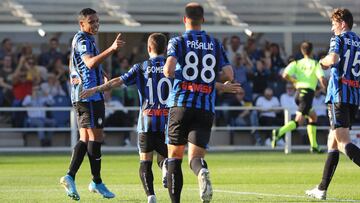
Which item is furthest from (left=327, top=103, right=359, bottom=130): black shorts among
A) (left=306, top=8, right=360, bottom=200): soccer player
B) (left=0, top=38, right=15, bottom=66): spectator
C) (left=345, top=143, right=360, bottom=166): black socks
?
(left=0, top=38, right=15, bottom=66): spectator

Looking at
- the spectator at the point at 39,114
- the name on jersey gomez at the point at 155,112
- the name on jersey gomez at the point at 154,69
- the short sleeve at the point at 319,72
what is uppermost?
the name on jersey gomez at the point at 154,69

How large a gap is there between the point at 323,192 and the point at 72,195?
9.91 ft

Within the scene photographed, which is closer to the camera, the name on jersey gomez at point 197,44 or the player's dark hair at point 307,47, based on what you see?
the name on jersey gomez at point 197,44

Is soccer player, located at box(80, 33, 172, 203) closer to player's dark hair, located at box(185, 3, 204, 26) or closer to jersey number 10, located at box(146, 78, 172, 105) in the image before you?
jersey number 10, located at box(146, 78, 172, 105)

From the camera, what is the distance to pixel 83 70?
42.3ft

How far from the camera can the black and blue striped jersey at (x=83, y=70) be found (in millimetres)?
12766

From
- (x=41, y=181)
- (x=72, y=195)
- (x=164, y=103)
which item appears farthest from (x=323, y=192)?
(x=41, y=181)

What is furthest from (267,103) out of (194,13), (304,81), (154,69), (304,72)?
(194,13)

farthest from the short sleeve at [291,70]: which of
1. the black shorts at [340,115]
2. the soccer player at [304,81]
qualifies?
the black shorts at [340,115]

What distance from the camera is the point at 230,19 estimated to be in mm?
26109

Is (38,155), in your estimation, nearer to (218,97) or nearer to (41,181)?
(218,97)

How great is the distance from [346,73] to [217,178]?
437 cm

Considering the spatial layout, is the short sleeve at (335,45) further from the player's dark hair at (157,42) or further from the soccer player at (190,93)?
the soccer player at (190,93)

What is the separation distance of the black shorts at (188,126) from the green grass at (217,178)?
2.28 metres
